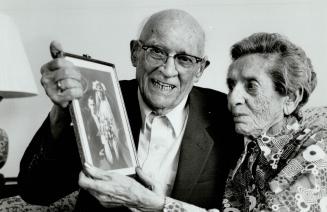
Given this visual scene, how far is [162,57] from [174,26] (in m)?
0.14

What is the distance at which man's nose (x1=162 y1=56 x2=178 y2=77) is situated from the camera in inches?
69.7

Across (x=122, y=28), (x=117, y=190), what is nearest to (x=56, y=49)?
(x=117, y=190)

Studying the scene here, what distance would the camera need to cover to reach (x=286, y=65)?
5.34ft

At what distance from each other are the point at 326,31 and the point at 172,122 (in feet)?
4.86

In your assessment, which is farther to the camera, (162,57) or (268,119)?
(162,57)

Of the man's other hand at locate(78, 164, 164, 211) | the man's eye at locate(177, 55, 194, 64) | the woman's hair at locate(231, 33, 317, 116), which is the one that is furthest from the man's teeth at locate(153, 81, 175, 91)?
the man's other hand at locate(78, 164, 164, 211)

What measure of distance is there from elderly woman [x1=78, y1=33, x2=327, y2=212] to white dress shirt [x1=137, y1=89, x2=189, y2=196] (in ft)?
0.89

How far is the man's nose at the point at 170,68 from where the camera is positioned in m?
1.77

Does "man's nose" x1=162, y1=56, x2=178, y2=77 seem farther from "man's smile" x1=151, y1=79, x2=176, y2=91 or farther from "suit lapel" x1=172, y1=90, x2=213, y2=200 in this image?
"suit lapel" x1=172, y1=90, x2=213, y2=200

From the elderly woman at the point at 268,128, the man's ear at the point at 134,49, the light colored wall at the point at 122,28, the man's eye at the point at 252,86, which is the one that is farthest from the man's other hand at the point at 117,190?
the light colored wall at the point at 122,28

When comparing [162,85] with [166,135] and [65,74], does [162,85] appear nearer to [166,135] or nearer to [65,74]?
[166,135]

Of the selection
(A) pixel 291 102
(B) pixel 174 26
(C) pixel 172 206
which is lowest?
(C) pixel 172 206

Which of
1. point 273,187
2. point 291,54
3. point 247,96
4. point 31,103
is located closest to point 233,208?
point 273,187

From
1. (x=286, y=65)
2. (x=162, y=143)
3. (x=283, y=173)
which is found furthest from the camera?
(x=162, y=143)
